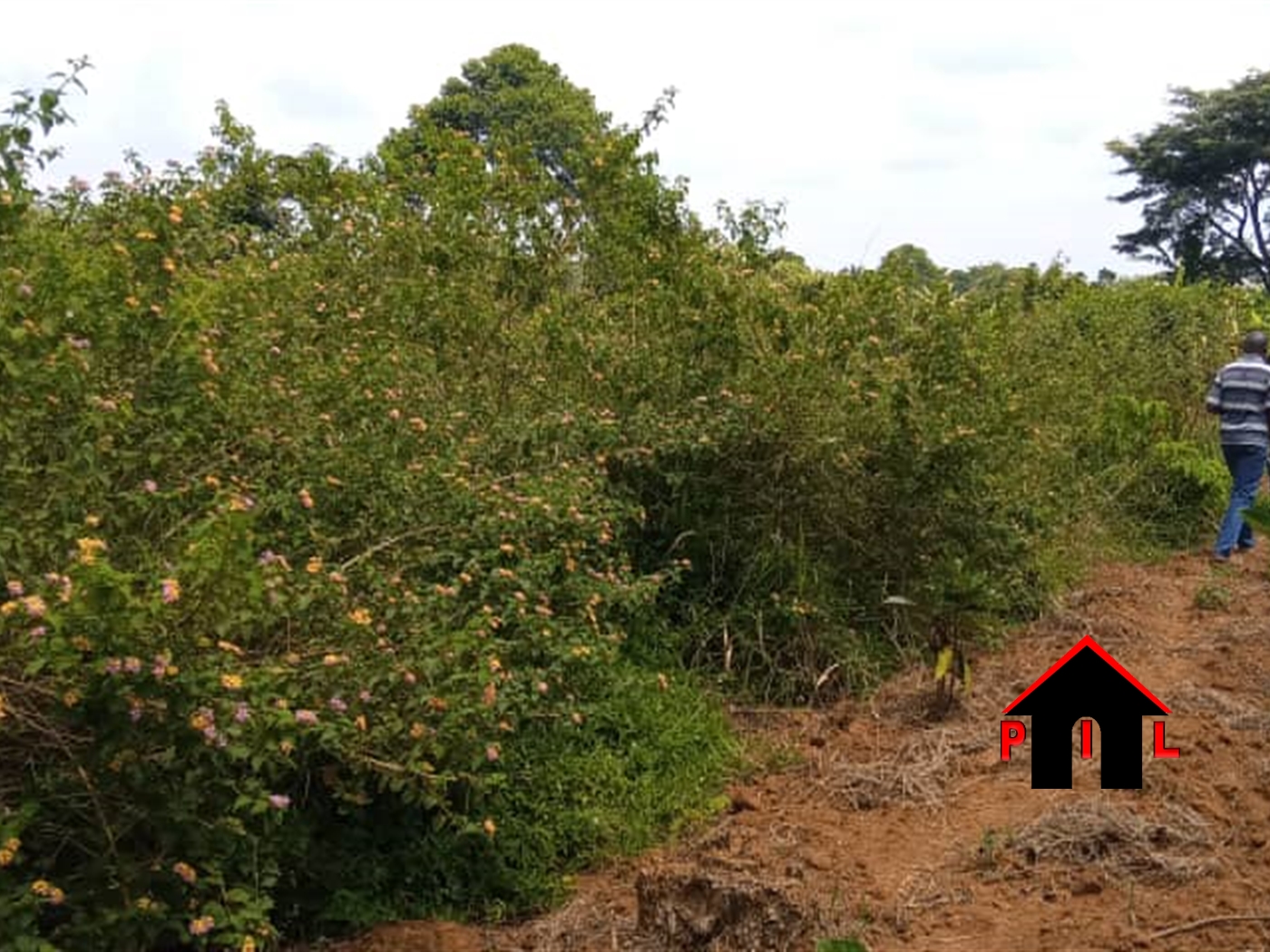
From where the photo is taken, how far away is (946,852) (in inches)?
165

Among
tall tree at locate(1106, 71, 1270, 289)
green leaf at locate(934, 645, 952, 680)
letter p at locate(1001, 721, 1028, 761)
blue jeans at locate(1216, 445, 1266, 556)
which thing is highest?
tall tree at locate(1106, 71, 1270, 289)

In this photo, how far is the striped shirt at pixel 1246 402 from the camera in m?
8.66

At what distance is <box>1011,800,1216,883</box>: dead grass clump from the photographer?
3.77 meters

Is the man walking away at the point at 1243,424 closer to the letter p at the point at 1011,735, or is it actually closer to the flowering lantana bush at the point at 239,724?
the letter p at the point at 1011,735

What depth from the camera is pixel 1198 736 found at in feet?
16.1

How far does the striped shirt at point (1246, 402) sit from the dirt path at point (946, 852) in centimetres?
310

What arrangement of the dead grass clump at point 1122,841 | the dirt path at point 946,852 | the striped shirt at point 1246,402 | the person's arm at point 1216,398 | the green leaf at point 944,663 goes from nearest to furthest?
the dirt path at point 946,852 → the dead grass clump at point 1122,841 → the green leaf at point 944,663 → the striped shirt at point 1246,402 → the person's arm at point 1216,398

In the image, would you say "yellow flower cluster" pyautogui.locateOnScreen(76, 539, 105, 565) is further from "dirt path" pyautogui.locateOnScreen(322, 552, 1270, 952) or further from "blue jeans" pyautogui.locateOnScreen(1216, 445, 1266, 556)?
"blue jeans" pyautogui.locateOnScreen(1216, 445, 1266, 556)

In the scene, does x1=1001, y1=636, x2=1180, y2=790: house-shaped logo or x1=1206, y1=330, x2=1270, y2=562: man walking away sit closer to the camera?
x1=1001, y1=636, x2=1180, y2=790: house-shaped logo

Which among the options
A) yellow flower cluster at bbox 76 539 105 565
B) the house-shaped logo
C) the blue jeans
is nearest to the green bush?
yellow flower cluster at bbox 76 539 105 565

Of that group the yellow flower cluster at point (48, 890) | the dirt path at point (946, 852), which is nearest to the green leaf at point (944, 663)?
the dirt path at point (946, 852)

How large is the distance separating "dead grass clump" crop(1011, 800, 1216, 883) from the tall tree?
25983mm

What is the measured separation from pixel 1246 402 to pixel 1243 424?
0.47 feet

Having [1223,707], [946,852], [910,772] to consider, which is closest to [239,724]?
[946,852]
